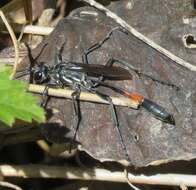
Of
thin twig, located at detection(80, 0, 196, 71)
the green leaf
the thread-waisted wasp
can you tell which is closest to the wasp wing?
the thread-waisted wasp

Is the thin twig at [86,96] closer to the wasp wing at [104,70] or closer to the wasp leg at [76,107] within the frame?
the wasp leg at [76,107]

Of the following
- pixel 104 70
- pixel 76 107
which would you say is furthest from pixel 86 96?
pixel 104 70

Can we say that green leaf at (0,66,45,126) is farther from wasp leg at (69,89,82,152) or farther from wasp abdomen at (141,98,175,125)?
wasp abdomen at (141,98,175,125)

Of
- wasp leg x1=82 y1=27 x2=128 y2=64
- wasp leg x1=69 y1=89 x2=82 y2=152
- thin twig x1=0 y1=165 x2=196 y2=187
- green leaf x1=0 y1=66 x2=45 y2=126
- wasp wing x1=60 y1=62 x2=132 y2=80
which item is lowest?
thin twig x1=0 y1=165 x2=196 y2=187

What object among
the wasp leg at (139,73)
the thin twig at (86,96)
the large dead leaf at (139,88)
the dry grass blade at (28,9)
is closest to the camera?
the large dead leaf at (139,88)

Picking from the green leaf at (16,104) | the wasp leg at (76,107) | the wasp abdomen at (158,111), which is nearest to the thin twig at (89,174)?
the wasp leg at (76,107)

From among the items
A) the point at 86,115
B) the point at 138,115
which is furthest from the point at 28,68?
the point at 138,115
